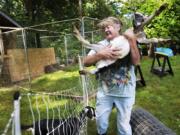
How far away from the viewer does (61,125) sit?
3.08 m

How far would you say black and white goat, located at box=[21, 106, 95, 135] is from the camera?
2924 millimetres

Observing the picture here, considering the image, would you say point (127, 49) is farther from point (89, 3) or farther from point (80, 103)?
point (89, 3)

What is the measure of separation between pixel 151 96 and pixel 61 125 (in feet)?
13.6

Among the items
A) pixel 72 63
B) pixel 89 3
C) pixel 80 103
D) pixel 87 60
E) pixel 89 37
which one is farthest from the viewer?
pixel 89 3

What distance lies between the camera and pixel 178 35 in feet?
50.7

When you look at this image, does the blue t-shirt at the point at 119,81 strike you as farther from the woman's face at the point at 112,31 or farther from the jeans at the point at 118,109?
the woman's face at the point at 112,31

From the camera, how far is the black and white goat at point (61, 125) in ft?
9.59

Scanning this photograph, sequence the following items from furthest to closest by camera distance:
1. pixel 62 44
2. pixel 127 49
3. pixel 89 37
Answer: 1. pixel 62 44
2. pixel 89 37
3. pixel 127 49

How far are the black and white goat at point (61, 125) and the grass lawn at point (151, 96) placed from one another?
1.04 meters

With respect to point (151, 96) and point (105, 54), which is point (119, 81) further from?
point (151, 96)

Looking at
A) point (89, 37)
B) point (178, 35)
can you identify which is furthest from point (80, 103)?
point (178, 35)

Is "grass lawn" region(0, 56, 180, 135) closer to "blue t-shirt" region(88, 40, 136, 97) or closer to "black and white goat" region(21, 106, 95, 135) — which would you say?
"black and white goat" region(21, 106, 95, 135)

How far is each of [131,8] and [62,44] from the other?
5.00m

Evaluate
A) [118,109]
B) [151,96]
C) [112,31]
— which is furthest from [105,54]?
[151,96]
